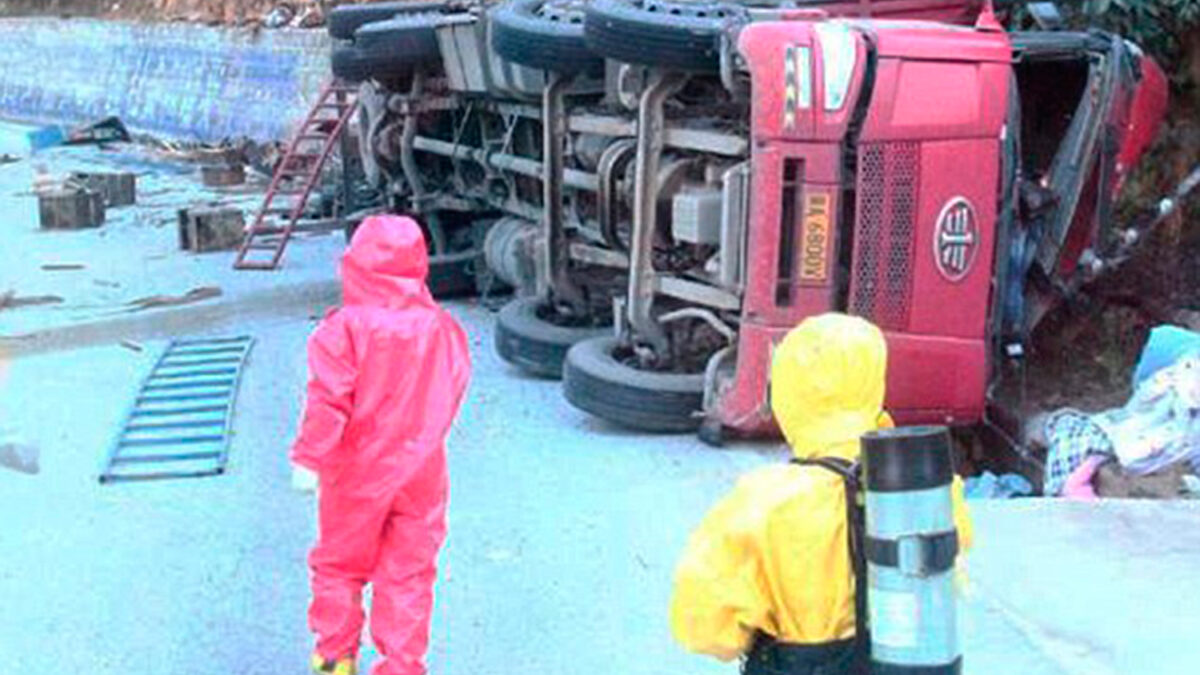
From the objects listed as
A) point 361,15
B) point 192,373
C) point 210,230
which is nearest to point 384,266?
point 192,373

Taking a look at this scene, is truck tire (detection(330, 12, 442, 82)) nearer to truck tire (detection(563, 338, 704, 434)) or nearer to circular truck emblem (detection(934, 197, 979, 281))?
truck tire (detection(563, 338, 704, 434))

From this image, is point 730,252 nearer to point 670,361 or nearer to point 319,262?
point 670,361

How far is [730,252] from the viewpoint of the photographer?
7113 millimetres

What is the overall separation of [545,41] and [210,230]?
8.03m

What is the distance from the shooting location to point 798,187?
6.88 meters

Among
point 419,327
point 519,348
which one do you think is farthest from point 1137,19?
point 419,327

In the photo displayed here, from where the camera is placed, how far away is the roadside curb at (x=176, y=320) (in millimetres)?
11203

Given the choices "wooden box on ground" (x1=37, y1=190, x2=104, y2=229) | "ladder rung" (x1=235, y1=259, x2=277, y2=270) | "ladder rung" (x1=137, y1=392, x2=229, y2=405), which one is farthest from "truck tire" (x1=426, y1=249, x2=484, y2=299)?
"wooden box on ground" (x1=37, y1=190, x2=104, y2=229)

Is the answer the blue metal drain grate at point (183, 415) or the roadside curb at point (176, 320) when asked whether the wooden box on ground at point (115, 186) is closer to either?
the roadside curb at point (176, 320)

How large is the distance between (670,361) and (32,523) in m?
3.02

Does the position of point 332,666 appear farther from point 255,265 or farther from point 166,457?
point 255,265

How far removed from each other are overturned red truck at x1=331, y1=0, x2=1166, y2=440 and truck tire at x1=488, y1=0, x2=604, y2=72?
0.8 inches

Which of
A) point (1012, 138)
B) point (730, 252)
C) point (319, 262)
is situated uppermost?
point (1012, 138)

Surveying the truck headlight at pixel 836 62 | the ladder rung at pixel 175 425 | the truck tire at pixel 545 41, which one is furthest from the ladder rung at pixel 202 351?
the truck headlight at pixel 836 62
